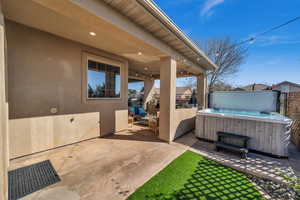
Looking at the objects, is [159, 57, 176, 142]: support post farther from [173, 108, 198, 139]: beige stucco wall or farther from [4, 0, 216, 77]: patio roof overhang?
[4, 0, 216, 77]: patio roof overhang

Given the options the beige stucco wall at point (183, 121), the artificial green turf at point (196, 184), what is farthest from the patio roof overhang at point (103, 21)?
the artificial green turf at point (196, 184)

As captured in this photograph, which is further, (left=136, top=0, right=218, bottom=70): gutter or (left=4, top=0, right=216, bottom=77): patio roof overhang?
(left=136, top=0, right=218, bottom=70): gutter

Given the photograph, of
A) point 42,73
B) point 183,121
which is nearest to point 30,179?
point 42,73

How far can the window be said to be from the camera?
450 centimetres

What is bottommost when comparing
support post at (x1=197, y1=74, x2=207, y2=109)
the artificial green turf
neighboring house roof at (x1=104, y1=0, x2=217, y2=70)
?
the artificial green turf

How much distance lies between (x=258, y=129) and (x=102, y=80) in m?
5.55

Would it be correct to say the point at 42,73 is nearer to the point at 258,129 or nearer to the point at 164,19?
the point at 164,19

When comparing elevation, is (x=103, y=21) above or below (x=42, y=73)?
above

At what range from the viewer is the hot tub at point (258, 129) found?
3.31 meters

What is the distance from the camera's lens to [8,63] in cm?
286

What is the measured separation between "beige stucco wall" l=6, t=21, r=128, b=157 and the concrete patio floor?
1246mm

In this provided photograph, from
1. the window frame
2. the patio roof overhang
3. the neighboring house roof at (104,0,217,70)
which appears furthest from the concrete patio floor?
the neighboring house roof at (104,0,217,70)

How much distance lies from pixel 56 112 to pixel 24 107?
2.30ft

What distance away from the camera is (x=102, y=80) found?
4.88 m
